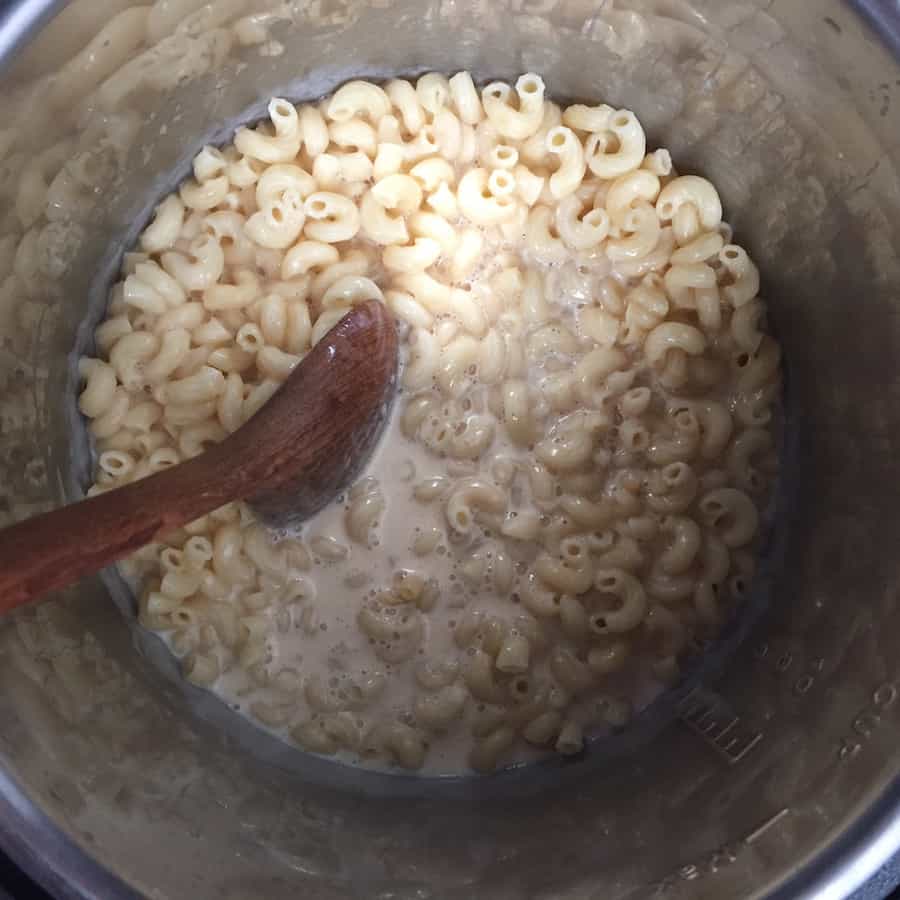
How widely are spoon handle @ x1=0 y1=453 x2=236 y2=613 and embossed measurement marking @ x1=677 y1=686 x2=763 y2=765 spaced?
0.70 m

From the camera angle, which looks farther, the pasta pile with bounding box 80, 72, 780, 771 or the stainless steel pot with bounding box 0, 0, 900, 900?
the pasta pile with bounding box 80, 72, 780, 771

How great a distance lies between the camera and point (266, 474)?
1239 mm

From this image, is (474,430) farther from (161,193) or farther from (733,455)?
(161,193)

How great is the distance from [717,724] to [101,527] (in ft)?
2.76

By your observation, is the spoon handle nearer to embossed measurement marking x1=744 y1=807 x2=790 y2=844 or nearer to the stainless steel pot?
the stainless steel pot

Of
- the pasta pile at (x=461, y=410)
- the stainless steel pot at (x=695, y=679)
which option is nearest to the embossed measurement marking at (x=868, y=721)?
the stainless steel pot at (x=695, y=679)

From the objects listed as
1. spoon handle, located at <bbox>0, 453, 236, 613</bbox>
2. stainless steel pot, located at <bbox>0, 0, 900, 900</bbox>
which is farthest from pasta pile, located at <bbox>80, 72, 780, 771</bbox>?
spoon handle, located at <bbox>0, 453, 236, 613</bbox>

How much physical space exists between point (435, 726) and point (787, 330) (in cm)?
76

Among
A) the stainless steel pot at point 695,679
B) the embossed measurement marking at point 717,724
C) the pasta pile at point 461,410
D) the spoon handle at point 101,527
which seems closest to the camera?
the spoon handle at point 101,527

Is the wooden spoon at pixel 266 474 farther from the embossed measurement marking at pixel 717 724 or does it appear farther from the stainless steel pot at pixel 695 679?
the embossed measurement marking at pixel 717 724

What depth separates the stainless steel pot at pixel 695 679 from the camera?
1.11 meters

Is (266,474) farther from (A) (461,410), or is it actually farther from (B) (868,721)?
(B) (868,721)

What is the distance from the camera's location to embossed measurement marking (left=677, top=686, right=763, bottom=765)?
131 cm

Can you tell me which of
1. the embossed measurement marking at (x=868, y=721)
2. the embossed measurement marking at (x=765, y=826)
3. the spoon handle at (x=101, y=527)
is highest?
the embossed measurement marking at (x=868, y=721)
